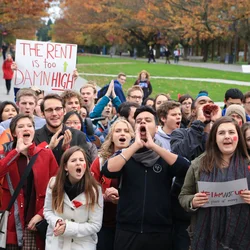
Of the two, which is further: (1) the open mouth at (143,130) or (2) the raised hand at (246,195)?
(1) the open mouth at (143,130)

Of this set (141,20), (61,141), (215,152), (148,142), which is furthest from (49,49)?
(141,20)

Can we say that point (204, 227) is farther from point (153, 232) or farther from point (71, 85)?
point (71, 85)

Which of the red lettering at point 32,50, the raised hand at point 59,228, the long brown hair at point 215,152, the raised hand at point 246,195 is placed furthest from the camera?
the red lettering at point 32,50

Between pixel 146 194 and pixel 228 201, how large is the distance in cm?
76

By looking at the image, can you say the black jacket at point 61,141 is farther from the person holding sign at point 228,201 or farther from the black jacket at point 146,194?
the person holding sign at point 228,201

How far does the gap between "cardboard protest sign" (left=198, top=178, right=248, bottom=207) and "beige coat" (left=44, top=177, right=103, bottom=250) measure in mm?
1110

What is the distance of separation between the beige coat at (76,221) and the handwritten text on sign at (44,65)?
16.4 ft

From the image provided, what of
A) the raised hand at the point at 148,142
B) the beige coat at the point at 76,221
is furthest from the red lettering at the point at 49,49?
the raised hand at the point at 148,142

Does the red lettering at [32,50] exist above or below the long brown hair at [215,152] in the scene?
above

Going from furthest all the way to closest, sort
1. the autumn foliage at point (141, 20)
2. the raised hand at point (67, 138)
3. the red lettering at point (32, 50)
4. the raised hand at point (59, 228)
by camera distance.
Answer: the autumn foliage at point (141, 20)
the red lettering at point (32, 50)
the raised hand at point (67, 138)
the raised hand at point (59, 228)

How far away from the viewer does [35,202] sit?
18.2ft

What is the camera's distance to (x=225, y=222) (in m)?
4.71

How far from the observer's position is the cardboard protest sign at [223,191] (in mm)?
4614

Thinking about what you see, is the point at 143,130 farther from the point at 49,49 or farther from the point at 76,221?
the point at 49,49
